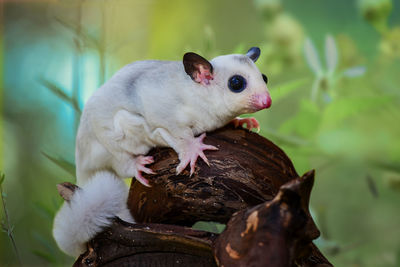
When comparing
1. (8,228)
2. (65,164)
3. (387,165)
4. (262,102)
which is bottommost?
(8,228)

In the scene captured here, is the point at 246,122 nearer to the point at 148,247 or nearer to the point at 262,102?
the point at 262,102

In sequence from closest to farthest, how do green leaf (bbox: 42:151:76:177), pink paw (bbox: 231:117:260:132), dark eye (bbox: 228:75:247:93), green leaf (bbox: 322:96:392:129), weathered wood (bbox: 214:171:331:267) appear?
weathered wood (bbox: 214:171:331:267), dark eye (bbox: 228:75:247:93), pink paw (bbox: 231:117:260:132), green leaf (bbox: 42:151:76:177), green leaf (bbox: 322:96:392:129)

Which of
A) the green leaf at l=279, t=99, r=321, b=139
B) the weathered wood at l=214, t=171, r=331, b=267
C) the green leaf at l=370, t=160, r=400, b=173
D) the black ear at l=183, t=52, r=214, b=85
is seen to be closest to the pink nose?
the black ear at l=183, t=52, r=214, b=85

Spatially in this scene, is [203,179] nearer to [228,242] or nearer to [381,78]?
[228,242]

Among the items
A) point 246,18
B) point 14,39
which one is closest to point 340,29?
point 246,18

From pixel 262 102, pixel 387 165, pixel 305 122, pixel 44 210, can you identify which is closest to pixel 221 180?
pixel 262 102

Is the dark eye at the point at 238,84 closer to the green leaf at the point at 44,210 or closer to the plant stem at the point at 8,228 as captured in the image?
the plant stem at the point at 8,228

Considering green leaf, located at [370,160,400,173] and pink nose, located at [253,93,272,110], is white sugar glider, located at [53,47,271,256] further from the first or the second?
green leaf, located at [370,160,400,173]
